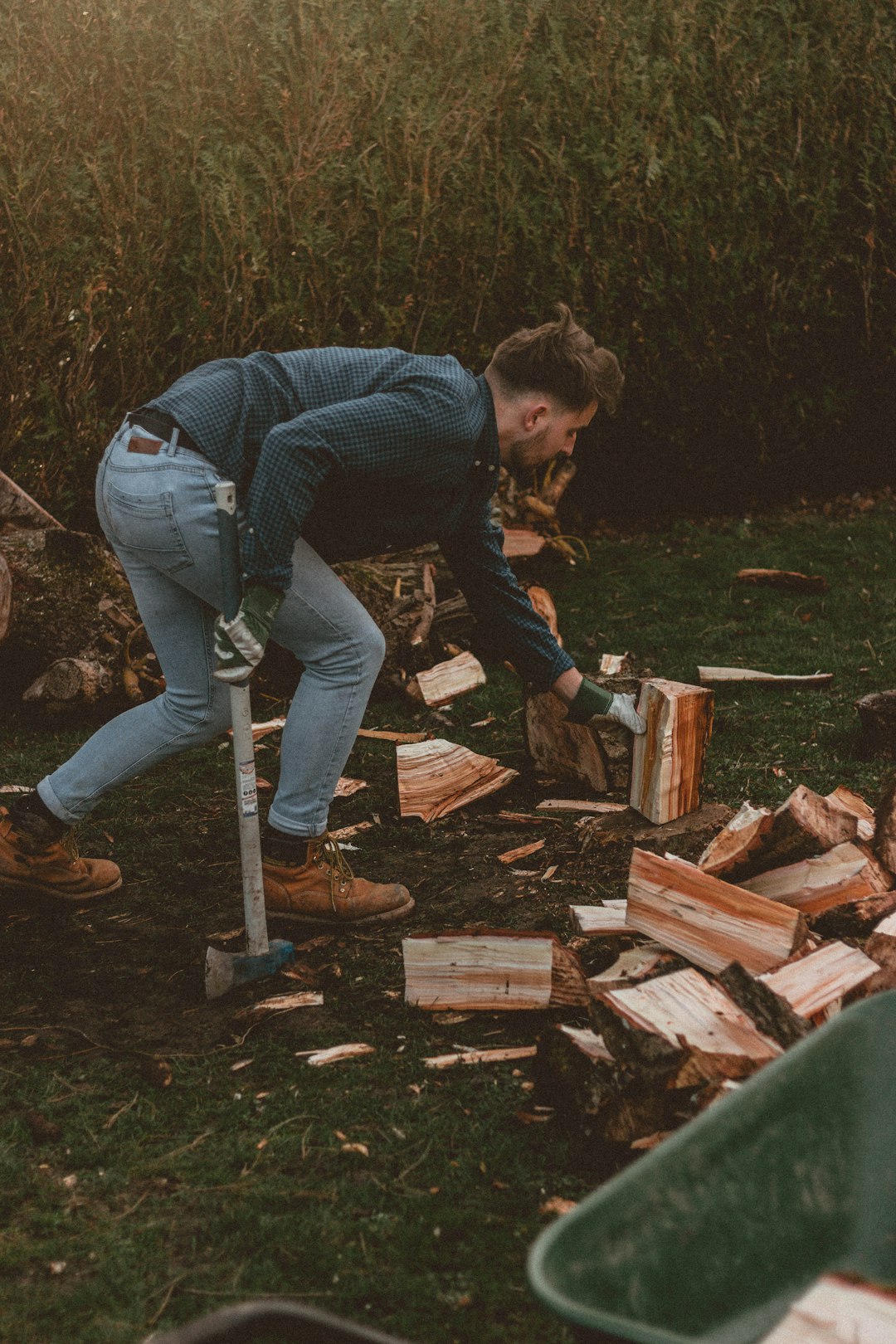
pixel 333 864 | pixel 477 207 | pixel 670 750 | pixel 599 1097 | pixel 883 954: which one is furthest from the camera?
pixel 477 207

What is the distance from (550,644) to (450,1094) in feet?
4.33

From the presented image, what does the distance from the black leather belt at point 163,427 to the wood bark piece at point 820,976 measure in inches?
67.2

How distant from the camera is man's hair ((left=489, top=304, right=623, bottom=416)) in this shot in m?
2.68

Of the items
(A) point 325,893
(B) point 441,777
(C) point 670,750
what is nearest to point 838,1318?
(A) point 325,893

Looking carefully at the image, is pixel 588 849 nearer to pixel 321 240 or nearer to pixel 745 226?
pixel 321 240

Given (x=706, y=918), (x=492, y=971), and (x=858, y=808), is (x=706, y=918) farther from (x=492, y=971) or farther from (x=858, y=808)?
(x=858, y=808)

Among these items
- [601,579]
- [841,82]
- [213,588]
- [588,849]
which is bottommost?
[601,579]

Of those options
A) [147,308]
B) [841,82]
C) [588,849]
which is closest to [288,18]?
[147,308]

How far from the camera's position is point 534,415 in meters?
2.74

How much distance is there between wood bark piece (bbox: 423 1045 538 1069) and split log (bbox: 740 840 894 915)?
678 millimetres

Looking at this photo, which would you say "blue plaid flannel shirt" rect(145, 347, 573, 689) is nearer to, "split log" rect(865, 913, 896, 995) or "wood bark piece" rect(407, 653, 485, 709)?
"split log" rect(865, 913, 896, 995)

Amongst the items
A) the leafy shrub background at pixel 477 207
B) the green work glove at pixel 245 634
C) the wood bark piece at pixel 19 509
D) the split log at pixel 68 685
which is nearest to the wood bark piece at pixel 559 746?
the green work glove at pixel 245 634

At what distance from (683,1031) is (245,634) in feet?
3.98

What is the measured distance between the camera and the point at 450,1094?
2.32 m
